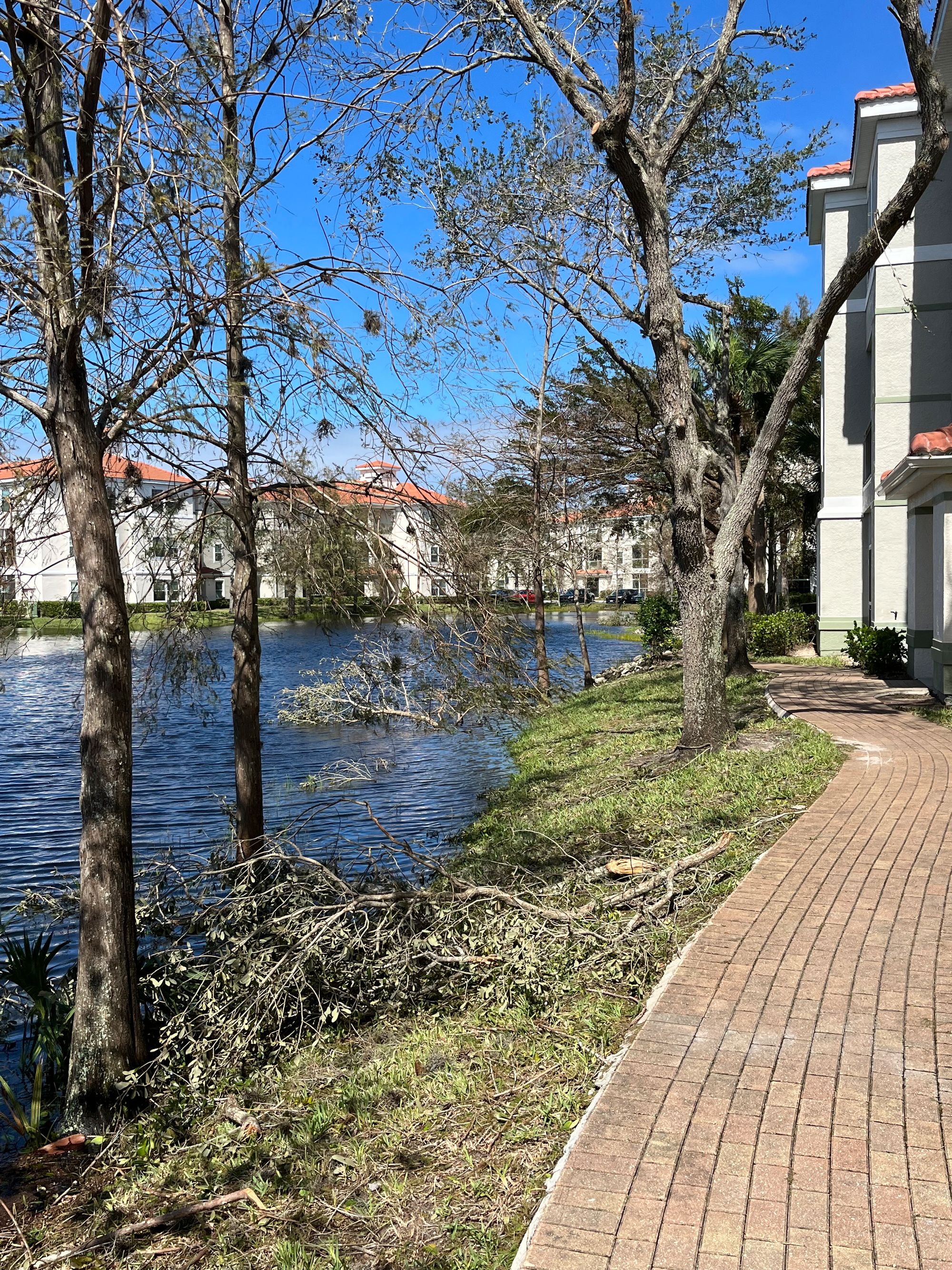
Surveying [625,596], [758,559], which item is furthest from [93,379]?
[625,596]

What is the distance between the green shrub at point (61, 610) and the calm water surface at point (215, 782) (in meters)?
0.36

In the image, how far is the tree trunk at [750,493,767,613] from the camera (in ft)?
108

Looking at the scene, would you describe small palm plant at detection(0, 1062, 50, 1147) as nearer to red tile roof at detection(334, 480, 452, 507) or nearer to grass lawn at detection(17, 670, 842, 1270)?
grass lawn at detection(17, 670, 842, 1270)

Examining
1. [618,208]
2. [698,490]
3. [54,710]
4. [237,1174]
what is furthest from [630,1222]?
[54,710]

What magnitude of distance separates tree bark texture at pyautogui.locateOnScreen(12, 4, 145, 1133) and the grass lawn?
0.50 meters

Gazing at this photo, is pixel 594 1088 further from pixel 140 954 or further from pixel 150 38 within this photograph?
pixel 150 38

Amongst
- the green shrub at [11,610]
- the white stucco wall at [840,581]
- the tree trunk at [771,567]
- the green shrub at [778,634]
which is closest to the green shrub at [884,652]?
the white stucco wall at [840,581]

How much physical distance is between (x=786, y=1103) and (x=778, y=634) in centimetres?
2292

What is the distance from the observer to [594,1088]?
15.0 feet

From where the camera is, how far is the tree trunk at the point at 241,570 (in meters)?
7.36

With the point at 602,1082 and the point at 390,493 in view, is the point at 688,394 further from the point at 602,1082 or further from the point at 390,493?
the point at 602,1082

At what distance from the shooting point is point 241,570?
26.6 feet

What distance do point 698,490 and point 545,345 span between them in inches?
443

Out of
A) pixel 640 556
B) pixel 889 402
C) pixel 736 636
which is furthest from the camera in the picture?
pixel 640 556
